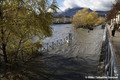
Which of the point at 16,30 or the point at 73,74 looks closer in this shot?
the point at 16,30

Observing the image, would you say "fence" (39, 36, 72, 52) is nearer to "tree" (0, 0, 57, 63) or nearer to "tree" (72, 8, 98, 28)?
"tree" (0, 0, 57, 63)

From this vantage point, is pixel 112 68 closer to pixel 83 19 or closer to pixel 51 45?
pixel 51 45

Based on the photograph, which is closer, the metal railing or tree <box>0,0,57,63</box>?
the metal railing

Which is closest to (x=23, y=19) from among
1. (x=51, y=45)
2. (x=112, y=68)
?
(x=112, y=68)

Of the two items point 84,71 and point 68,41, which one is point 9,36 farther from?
point 68,41

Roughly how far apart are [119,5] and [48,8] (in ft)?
36.4

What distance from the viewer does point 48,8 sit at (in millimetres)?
7875

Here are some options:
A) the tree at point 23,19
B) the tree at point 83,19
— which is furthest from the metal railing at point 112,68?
the tree at point 83,19

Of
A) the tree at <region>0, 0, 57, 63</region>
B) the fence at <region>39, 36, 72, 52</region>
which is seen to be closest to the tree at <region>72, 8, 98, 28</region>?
the fence at <region>39, 36, 72, 52</region>


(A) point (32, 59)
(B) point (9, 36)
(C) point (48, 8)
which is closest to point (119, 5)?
(C) point (48, 8)

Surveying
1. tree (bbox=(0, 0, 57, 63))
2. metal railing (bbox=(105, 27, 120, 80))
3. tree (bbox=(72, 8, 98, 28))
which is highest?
tree (bbox=(72, 8, 98, 28))

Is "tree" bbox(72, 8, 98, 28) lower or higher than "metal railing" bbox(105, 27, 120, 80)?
higher

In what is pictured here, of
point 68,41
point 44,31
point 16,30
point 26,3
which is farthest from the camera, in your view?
point 68,41

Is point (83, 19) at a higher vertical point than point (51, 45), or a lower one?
higher
